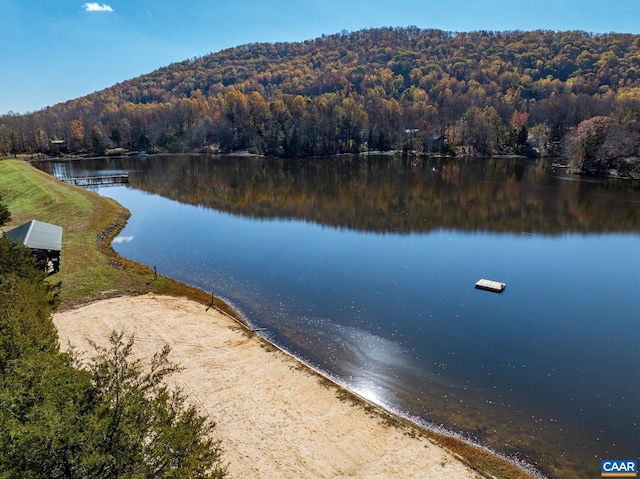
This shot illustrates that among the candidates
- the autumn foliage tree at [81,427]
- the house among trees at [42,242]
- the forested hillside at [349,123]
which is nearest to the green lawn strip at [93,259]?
the house among trees at [42,242]

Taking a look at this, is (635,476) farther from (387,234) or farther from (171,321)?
(387,234)

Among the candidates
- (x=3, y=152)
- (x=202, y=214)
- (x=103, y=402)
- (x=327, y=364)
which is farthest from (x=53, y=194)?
(x=3, y=152)

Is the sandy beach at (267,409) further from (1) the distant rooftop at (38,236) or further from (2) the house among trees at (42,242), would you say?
(1) the distant rooftop at (38,236)

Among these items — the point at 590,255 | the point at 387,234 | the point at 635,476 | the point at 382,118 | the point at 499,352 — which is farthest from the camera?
the point at 382,118

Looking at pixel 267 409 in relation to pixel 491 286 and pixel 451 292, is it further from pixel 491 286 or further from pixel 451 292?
pixel 491 286

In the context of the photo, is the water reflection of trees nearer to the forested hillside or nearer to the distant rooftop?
the forested hillside

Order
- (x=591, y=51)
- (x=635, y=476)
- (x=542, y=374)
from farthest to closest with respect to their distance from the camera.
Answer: (x=591, y=51)
(x=542, y=374)
(x=635, y=476)

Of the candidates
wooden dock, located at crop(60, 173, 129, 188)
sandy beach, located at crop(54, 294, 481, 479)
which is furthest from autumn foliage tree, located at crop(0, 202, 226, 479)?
wooden dock, located at crop(60, 173, 129, 188)

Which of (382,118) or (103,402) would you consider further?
(382,118)

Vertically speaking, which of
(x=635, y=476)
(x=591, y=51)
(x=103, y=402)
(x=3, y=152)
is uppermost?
(x=591, y=51)
